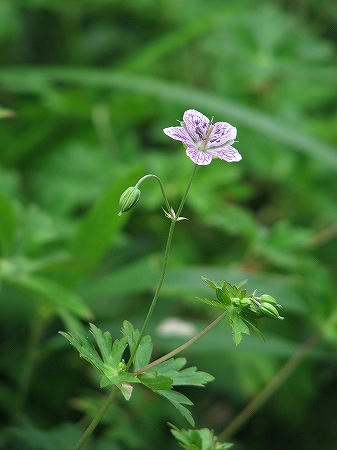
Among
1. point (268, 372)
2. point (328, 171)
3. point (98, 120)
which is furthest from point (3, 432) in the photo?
point (328, 171)

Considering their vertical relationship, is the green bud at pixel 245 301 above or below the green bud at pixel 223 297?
above

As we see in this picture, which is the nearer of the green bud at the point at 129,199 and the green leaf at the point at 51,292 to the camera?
the green bud at the point at 129,199

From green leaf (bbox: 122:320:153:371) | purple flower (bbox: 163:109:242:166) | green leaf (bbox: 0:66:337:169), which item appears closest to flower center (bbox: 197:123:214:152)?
purple flower (bbox: 163:109:242:166)

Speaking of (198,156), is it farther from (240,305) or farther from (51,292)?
(51,292)

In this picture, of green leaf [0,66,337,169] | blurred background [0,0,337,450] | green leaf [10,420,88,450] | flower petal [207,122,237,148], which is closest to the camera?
flower petal [207,122,237,148]

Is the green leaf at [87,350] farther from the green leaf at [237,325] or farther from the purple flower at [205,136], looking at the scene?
the purple flower at [205,136]

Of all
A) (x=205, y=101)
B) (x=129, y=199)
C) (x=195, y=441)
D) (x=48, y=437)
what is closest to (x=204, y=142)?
(x=129, y=199)

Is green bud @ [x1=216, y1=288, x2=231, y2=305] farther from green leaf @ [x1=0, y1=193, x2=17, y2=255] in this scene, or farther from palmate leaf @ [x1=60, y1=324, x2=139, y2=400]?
green leaf @ [x1=0, y1=193, x2=17, y2=255]

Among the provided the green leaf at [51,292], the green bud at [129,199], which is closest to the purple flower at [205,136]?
the green bud at [129,199]
